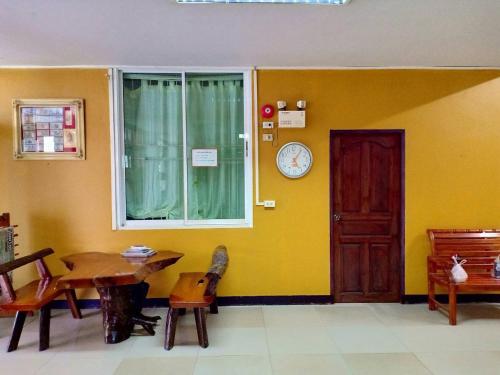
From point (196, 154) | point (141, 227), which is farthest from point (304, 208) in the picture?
point (141, 227)

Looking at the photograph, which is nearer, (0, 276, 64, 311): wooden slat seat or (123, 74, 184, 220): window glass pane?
(0, 276, 64, 311): wooden slat seat

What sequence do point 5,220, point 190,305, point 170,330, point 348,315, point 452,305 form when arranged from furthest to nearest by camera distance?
point 348,315
point 5,220
point 452,305
point 170,330
point 190,305

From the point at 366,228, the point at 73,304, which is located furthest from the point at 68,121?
the point at 366,228

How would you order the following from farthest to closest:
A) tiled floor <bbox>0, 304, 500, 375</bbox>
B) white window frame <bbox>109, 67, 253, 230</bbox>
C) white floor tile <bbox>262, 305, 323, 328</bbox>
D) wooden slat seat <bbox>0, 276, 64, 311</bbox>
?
white window frame <bbox>109, 67, 253, 230</bbox>, white floor tile <bbox>262, 305, 323, 328</bbox>, wooden slat seat <bbox>0, 276, 64, 311</bbox>, tiled floor <bbox>0, 304, 500, 375</bbox>

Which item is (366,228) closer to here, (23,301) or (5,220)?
(23,301)

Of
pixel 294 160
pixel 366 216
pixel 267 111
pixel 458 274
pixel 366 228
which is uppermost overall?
pixel 267 111

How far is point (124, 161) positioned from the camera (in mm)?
4125

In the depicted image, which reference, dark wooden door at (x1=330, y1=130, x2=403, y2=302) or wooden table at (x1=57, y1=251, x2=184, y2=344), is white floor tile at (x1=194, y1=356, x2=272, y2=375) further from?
dark wooden door at (x1=330, y1=130, x2=403, y2=302)

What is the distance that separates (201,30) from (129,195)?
2.11 m

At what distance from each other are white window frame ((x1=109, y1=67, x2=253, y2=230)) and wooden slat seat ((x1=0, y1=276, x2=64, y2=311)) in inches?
35.5

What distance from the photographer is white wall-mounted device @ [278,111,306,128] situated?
402 centimetres

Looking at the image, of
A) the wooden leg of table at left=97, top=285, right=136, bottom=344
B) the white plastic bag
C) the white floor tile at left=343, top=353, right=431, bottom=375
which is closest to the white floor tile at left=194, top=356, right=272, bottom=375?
the white floor tile at left=343, top=353, right=431, bottom=375

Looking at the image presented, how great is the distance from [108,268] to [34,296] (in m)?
0.75

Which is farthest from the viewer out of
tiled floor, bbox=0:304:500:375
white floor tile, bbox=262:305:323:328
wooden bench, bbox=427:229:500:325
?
wooden bench, bbox=427:229:500:325
